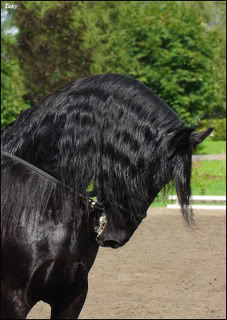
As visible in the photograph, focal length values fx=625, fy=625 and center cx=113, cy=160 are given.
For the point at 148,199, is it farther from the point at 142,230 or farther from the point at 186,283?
the point at 142,230

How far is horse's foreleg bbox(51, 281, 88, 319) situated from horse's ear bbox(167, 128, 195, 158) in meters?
0.49

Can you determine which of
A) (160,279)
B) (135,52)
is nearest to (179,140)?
(160,279)

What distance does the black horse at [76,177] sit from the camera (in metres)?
1.76

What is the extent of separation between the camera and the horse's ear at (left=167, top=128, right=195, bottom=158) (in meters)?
1.87

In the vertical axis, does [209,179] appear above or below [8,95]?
below

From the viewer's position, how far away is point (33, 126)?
6.02 feet

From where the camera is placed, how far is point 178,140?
1881mm

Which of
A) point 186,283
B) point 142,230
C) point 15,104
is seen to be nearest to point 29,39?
point 15,104

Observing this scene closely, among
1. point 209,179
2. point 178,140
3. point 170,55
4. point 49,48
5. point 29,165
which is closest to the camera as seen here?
point 29,165

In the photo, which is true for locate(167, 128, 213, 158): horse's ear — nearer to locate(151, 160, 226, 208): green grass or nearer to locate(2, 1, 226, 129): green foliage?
locate(151, 160, 226, 208): green grass

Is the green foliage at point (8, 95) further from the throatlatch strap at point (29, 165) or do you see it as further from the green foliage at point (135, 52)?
the throatlatch strap at point (29, 165)

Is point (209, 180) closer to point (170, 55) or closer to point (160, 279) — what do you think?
point (170, 55)

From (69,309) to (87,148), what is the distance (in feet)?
1.72

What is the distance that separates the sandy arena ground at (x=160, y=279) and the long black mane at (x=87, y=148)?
2.32 metres
